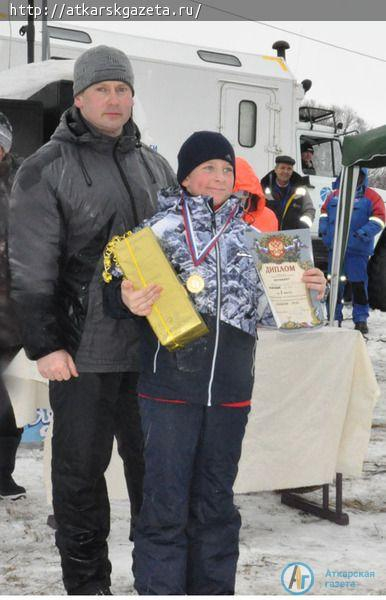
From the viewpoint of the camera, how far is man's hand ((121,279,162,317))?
85.5 inches

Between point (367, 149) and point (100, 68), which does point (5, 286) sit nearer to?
point (100, 68)

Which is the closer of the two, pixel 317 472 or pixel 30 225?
pixel 30 225

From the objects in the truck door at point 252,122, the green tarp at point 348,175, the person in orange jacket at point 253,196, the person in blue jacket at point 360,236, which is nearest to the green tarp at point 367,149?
the green tarp at point 348,175

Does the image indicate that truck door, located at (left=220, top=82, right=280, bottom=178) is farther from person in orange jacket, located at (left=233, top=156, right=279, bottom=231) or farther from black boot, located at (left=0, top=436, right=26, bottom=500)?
black boot, located at (left=0, top=436, right=26, bottom=500)

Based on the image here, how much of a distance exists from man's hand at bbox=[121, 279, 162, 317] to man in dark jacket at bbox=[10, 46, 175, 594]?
24cm

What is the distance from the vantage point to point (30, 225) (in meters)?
2.35

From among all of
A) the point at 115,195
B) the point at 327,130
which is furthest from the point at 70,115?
the point at 327,130

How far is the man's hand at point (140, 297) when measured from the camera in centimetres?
217

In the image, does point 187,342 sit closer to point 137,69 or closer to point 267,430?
point 267,430

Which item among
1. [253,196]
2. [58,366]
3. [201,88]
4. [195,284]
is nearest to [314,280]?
[195,284]

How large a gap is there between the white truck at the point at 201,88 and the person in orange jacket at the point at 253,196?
4.15 m

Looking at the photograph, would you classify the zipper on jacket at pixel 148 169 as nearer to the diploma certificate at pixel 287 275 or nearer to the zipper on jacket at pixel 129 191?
the zipper on jacket at pixel 129 191

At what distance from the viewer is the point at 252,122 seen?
9633mm

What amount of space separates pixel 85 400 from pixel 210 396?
0.42m
